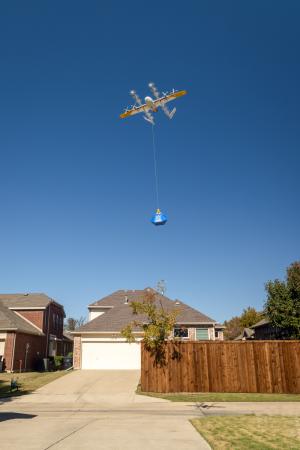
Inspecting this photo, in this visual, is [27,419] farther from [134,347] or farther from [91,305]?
[91,305]

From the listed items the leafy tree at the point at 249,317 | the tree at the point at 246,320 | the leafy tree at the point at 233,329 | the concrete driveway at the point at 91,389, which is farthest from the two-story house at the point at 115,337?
the leafy tree at the point at 233,329

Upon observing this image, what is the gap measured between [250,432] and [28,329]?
26.9m

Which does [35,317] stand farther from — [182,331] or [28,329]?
[182,331]

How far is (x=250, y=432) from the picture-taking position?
9219 mm

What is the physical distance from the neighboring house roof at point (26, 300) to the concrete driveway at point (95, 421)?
62.1 feet

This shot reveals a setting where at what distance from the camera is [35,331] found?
113ft

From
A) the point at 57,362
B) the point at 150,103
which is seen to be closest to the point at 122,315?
the point at 57,362

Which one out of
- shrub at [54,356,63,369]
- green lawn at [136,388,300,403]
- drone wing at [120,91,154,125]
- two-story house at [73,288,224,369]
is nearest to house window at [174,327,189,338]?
two-story house at [73,288,224,369]

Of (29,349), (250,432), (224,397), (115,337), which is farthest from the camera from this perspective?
(29,349)

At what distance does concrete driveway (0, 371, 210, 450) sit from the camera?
7988mm

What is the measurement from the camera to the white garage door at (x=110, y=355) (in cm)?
2831

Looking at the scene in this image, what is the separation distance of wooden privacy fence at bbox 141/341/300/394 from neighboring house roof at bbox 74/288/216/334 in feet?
29.9

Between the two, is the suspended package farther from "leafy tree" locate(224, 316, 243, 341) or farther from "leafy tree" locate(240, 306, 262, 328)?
"leafy tree" locate(224, 316, 243, 341)

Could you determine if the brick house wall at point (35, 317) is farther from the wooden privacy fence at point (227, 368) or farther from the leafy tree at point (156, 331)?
the wooden privacy fence at point (227, 368)
